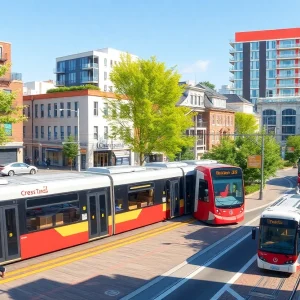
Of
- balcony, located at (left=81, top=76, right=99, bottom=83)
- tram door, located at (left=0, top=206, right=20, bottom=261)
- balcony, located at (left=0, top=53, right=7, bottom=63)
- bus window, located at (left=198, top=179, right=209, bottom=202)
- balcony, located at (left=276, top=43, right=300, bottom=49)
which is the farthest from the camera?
balcony, located at (left=276, top=43, right=300, bottom=49)

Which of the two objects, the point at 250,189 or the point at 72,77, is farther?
the point at 72,77

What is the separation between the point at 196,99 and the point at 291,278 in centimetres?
5508

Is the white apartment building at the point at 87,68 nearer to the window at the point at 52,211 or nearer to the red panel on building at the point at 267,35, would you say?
the red panel on building at the point at 267,35

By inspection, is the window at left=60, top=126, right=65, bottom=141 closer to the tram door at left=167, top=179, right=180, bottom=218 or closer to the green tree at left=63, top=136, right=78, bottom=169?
the green tree at left=63, top=136, right=78, bottom=169

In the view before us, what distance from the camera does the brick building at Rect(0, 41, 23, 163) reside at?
4855 centimetres

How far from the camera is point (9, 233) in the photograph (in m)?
14.7

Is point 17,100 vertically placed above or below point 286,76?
below

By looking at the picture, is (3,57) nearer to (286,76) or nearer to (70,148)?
(70,148)

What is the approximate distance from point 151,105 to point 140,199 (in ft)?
56.6

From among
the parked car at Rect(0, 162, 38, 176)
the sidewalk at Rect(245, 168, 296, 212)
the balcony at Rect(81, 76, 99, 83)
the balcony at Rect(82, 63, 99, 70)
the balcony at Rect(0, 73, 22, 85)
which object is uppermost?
the balcony at Rect(82, 63, 99, 70)

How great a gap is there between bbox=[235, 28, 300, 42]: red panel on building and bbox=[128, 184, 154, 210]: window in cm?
12575

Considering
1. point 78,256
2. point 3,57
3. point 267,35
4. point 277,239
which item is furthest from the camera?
point 267,35

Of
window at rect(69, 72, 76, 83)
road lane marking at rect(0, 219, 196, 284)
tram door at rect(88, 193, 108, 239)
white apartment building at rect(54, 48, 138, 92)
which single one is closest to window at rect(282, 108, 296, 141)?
white apartment building at rect(54, 48, 138, 92)

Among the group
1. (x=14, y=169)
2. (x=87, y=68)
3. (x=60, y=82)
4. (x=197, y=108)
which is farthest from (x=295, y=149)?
(x=14, y=169)
